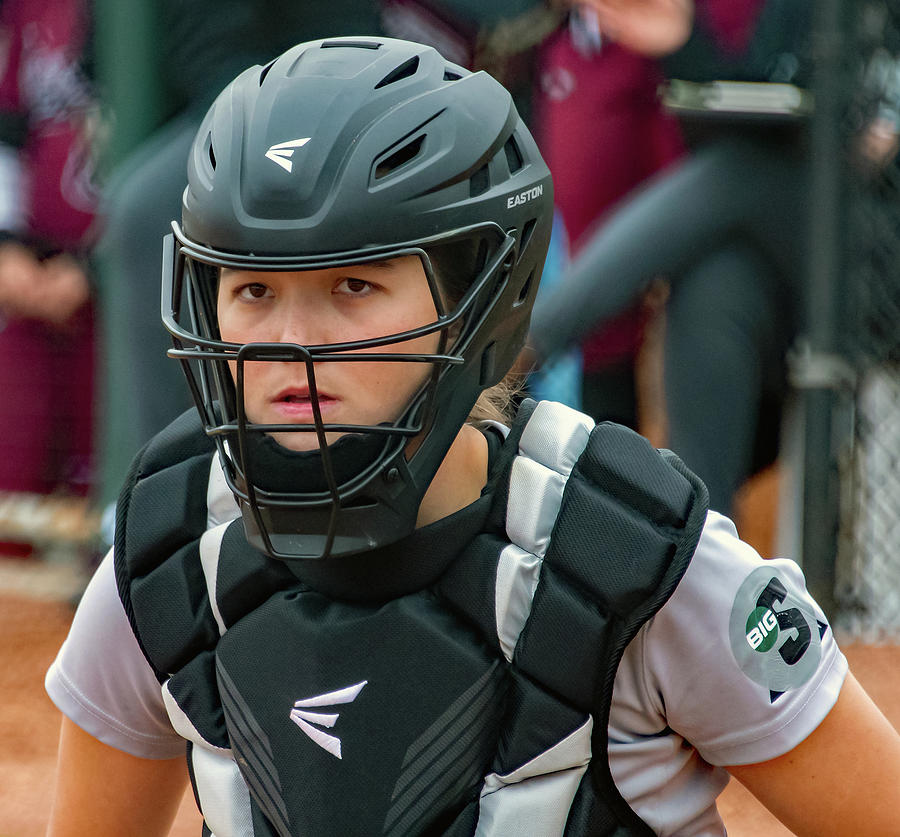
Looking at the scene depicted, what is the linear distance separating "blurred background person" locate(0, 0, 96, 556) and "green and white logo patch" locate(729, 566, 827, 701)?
4.01 m

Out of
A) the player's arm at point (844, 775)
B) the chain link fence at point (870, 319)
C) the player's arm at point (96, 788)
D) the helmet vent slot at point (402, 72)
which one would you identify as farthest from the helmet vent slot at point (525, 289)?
the chain link fence at point (870, 319)

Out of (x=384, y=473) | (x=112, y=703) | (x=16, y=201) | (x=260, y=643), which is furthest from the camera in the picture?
(x=16, y=201)

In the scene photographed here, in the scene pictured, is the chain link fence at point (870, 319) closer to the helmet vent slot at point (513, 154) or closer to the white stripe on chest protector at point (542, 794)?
the helmet vent slot at point (513, 154)

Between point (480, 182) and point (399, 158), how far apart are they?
10cm

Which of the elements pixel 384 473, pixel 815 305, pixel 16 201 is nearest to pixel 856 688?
pixel 384 473

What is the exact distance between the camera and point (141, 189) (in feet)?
13.0

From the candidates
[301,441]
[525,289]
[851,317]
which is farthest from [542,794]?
[851,317]

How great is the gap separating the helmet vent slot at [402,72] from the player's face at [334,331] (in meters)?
0.24

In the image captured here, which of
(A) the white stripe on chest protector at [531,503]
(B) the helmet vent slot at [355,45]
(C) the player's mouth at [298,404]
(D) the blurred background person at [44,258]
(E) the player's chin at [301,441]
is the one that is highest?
(B) the helmet vent slot at [355,45]

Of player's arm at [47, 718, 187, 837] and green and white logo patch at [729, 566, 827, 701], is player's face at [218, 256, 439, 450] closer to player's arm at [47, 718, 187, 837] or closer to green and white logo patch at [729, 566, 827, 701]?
green and white logo patch at [729, 566, 827, 701]

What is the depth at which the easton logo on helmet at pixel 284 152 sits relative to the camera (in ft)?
5.05

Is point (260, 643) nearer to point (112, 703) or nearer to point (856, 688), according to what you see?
point (112, 703)

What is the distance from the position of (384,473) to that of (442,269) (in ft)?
0.85

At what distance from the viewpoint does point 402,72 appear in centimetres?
167
